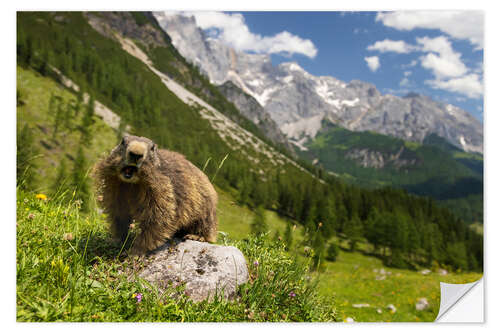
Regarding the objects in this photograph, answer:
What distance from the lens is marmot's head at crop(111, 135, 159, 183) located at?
348cm

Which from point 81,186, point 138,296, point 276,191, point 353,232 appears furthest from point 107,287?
point 353,232

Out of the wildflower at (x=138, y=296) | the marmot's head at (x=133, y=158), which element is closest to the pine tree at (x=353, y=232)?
the wildflower at (x=138, y=296)

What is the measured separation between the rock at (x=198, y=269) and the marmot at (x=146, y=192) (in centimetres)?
26

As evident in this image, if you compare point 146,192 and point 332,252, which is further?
point 332,252

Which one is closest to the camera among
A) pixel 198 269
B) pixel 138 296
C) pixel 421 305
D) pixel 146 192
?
pixel 138 296

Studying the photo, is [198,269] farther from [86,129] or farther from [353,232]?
[353,232]

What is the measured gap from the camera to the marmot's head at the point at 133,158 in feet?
11.4

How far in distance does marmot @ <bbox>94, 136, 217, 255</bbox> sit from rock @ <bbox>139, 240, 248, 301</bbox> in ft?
0.85

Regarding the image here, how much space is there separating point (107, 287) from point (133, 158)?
1634 mm

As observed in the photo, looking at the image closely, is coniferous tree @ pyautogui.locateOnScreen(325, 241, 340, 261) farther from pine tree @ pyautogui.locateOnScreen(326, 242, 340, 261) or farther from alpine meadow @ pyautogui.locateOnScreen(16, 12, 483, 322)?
alpine meadow @ pyautogui.locateOnScreen(16, 12, 483, 322)

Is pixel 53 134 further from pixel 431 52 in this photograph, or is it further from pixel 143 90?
pixel 143 90

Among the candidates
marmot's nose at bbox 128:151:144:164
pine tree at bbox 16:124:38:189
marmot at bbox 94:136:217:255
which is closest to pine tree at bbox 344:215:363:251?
pine tree at bbox 16:124:38:189

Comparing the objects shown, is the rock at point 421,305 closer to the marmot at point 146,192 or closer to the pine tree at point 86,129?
the marmot at point 146,192

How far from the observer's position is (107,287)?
357cm
